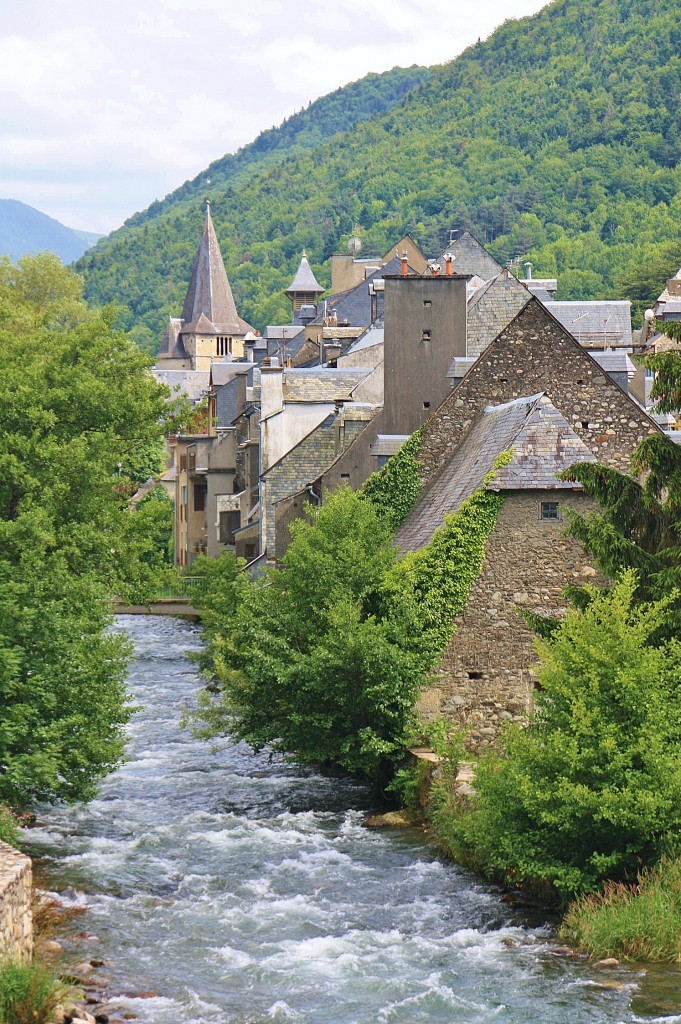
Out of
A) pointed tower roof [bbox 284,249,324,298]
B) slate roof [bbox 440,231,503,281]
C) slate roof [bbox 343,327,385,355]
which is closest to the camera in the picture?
slate roof [bbox 343,327,385,355]

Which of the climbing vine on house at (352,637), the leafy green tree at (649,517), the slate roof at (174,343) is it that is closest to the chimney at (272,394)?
the climbing vine on house at (352,637)

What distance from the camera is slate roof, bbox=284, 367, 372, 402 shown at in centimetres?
4962

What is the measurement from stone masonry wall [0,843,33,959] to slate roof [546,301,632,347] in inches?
2107

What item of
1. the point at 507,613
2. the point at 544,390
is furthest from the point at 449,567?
the point at 544,390

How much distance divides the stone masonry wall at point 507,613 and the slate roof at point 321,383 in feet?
76.0

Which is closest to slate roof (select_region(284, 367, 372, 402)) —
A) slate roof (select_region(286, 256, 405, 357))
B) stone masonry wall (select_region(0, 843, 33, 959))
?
slate roof (select_region(286, 256, 405, 357))

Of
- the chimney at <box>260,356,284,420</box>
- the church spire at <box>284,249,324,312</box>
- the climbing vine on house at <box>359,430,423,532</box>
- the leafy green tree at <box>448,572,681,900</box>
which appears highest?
the church spire at <box>284,249,324,312</box>

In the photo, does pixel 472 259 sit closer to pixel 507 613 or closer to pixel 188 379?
pixel 507 613

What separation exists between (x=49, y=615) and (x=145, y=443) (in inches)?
373

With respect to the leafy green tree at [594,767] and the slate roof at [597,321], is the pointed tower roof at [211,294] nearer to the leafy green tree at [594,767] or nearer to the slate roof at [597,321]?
the slate roof at [597,321]

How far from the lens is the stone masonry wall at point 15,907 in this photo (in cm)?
1650

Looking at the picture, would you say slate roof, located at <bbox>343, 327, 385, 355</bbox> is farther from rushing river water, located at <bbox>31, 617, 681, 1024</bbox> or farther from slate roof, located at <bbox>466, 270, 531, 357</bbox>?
rushing river water, located at <bbox>31, 617, 681, 1024</bbox>

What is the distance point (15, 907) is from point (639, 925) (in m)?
7.54

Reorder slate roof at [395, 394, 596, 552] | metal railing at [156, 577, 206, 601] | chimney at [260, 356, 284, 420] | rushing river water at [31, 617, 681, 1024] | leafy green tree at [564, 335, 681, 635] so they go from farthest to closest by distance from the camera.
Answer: metal railing at [156, 577, 206, 601]
chimney at [260, 356, 284, 420]
slate roof at [395, 394, 596, 552]
leafy green tree at [564, 335, 681, 635]
rushing river water at [31, 617, 681, 1024]
